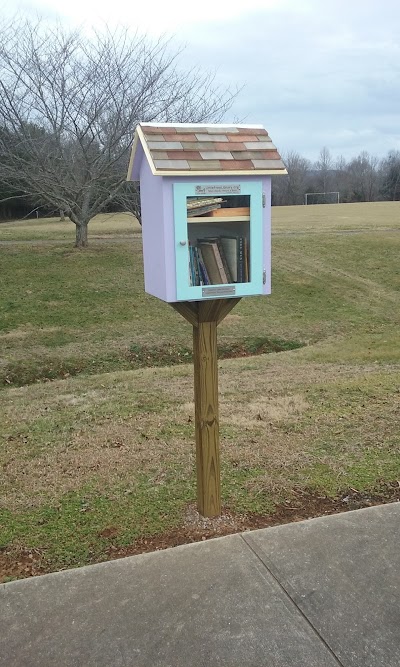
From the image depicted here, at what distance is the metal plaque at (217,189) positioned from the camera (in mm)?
2947

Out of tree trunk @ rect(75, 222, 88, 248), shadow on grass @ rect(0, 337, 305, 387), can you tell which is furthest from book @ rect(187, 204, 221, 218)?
tree trunk @ rect(75, 222, 88, 248)

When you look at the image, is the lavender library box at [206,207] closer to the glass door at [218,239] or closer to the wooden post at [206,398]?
the glass door at [218,239]

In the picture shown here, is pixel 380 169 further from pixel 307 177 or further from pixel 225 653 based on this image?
pixel 225 653

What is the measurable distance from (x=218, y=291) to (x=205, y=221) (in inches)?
14.6

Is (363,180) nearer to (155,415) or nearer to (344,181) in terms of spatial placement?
(344,181)

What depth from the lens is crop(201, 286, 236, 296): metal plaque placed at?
3.05 m

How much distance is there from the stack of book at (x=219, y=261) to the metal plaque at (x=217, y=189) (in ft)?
0.85

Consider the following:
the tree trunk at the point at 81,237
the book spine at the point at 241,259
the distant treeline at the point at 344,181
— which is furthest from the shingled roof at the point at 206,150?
the distant treeline at the point at 344,181

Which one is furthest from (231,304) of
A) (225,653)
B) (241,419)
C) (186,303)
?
(241,419)

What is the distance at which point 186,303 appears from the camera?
126 inches

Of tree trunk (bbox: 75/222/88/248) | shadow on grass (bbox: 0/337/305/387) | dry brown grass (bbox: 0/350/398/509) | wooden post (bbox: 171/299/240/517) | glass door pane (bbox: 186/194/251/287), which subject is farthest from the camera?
tree trunk (bbox: 75/222/88/248)

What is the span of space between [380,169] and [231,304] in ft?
272

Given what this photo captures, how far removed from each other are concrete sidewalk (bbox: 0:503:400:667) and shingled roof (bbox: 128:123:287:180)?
6.49 feet

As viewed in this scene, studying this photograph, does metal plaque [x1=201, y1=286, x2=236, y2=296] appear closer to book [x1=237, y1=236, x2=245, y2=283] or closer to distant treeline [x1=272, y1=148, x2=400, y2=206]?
book [x1=237, y1=236, x2=245, y2=283]
